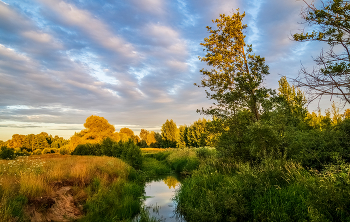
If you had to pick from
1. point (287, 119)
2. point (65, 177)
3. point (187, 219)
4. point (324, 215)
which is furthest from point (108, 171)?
point (324, 215)

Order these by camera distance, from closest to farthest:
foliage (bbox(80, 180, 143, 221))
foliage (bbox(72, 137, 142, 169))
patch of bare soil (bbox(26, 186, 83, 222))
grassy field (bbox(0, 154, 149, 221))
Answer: grassy field (bbox(0, 154, 149, 221)), patch of bare soil (bbox(26, 186, 83, 222)), foliage (bbox(80, 180, 143, 221)), foliage (bbox(72, 137, 142, 169))

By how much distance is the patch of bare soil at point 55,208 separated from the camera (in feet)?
25.8

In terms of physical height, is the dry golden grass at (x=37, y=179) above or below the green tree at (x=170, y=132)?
below

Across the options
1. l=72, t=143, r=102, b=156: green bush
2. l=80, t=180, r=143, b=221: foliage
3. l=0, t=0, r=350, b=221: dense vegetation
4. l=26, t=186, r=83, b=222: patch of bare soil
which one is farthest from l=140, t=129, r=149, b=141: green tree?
l=26, t=186, r=83, b=222: patch of bare soil

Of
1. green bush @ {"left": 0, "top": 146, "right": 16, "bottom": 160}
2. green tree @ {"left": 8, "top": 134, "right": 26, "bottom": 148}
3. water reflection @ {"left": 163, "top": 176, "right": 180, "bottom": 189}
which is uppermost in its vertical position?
green tree @ {"left": 8, "top": 134, "right": 26, "bottom": 148}

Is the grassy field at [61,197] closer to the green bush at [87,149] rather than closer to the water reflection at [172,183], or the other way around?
the water reflection at [172,183]

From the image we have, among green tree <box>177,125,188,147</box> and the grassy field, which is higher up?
green tree <box>177,125,188,147</box>

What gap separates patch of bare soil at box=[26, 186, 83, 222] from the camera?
7.88 m

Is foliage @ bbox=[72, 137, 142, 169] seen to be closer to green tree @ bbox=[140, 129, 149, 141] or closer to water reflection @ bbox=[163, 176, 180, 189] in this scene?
water reflection @ bbox=[163, 176, 180, 189]

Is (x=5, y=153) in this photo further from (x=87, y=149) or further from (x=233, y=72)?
(x=233, y=72)

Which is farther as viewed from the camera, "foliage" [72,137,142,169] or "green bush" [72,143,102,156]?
"green bush" [72,143,102,156]

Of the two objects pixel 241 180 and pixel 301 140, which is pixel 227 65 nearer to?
pixel 301 140

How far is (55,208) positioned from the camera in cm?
869

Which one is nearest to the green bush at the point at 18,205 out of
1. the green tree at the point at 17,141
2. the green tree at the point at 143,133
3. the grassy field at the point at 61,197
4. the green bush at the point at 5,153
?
the grassy field at the point at 61,197
